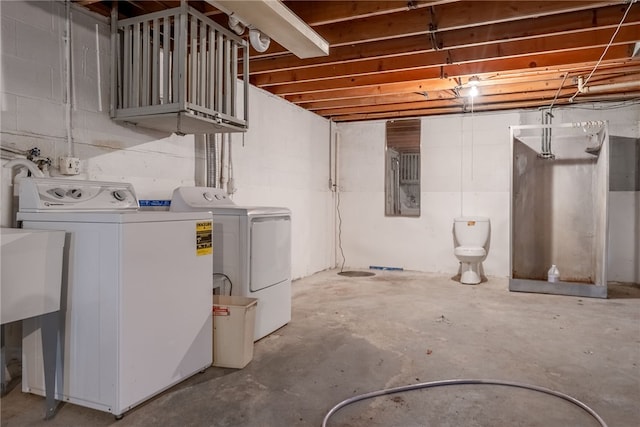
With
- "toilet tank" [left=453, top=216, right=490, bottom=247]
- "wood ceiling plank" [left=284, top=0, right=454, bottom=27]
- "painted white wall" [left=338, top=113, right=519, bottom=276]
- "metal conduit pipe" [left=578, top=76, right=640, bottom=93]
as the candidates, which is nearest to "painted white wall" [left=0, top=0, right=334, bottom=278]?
"wood ceiling plank" [left=284, top=0, right=454, bottom=27]

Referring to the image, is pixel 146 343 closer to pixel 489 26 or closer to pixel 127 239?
pixel 127 239

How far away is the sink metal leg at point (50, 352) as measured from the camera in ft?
6.44

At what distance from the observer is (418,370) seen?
2488 mm

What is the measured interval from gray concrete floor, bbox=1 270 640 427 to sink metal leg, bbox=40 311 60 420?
0.09 m

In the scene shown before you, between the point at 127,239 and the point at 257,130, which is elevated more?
the point at 257,130

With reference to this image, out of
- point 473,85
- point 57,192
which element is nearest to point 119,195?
point 57,192

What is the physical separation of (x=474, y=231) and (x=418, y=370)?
10.5ft

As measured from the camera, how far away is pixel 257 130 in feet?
14.5

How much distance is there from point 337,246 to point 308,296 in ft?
6.73

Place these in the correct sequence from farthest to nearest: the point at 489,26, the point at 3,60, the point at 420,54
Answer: the point at 420,54
the point at 489,26
the point at 3,60

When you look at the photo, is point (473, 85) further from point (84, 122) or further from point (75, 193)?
point (75, 193)

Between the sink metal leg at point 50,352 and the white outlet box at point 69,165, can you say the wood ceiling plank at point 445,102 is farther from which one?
the sink metal leg at point 50,352

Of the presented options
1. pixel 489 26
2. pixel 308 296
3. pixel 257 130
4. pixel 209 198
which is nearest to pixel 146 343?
pixel 209 198

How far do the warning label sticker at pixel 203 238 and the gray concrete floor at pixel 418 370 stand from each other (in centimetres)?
73
